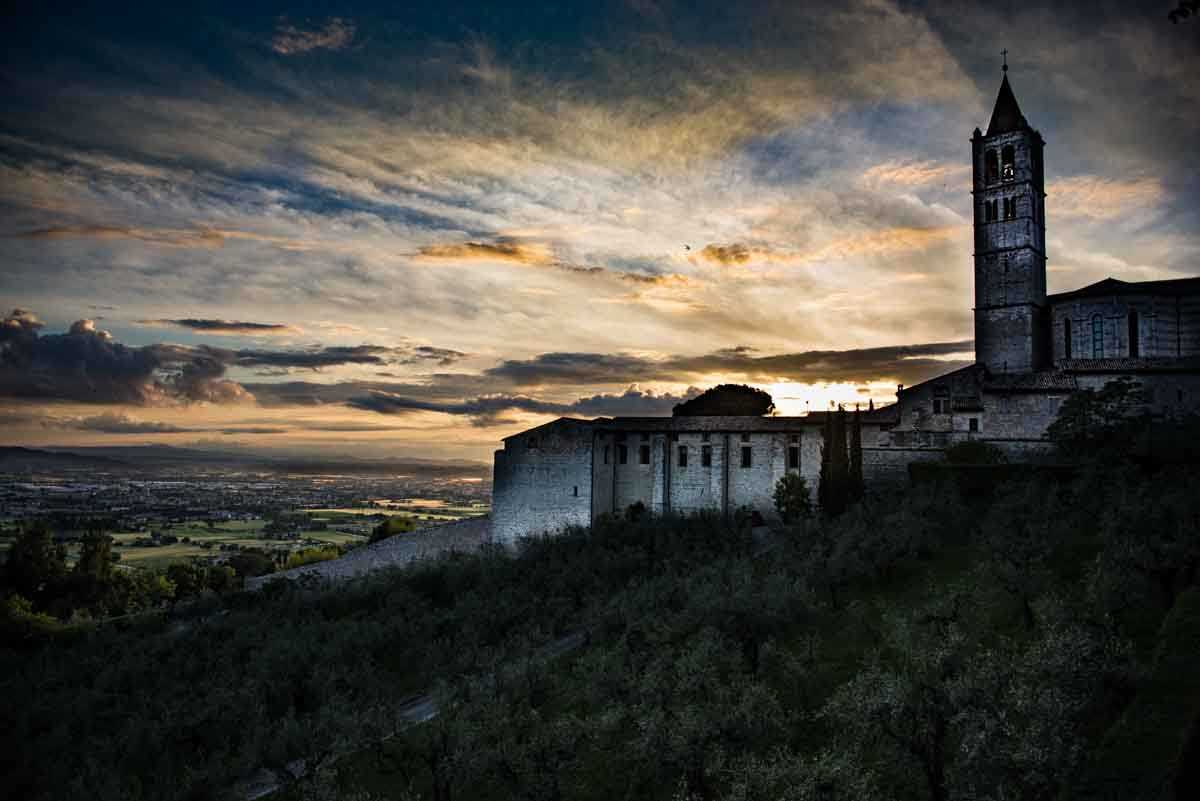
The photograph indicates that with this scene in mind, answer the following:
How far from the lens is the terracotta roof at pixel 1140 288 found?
42.0 metres

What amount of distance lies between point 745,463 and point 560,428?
973 centimetres

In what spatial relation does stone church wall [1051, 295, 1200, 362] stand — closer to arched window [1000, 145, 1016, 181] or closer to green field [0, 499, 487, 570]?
arched window [1000, 145, 1016, 181]

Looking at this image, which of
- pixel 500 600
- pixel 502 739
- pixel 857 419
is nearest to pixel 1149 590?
pixel 502 739

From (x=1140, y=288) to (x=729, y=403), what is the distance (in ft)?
78.6

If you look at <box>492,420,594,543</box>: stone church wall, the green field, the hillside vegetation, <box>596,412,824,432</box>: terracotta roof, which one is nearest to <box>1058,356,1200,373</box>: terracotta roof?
the hillside vegetation

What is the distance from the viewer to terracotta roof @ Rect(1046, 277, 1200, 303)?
138ft

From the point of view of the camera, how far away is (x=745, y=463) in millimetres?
41594

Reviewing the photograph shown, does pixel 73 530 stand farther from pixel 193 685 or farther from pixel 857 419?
pixel 857 419

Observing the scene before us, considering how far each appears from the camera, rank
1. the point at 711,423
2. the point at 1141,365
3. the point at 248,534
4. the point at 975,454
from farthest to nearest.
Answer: the point at 248,534 < the point at 711,423 < the point at 1141,365 < the point at 975,454

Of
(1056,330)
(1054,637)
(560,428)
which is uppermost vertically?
(1056,330)

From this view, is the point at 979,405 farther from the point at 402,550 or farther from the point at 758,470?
the point at 402,550

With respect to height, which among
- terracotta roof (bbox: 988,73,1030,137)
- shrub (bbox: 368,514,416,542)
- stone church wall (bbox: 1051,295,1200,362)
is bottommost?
shrub (bbox: 368,514,416,542)

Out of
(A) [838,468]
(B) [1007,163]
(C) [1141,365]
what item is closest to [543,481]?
(A) [838,468]

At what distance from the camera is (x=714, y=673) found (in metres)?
17.5
